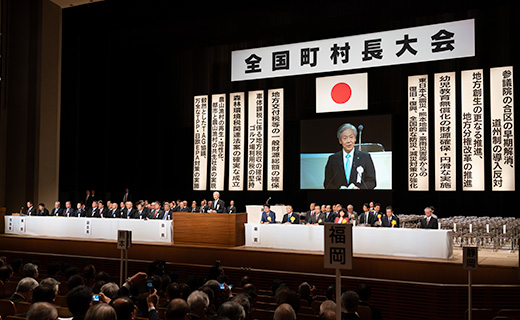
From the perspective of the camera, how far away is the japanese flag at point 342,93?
13.9 m

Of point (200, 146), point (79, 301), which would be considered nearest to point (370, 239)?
point (79, 301)

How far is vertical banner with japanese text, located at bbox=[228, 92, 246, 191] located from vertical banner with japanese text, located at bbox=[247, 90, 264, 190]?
24 cm

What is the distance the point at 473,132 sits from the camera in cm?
1248

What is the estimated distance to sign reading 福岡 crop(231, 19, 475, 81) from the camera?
1245cm

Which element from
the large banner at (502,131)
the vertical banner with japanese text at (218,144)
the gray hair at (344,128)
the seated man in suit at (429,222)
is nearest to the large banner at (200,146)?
the vertical banner with japanese text at (218,144)

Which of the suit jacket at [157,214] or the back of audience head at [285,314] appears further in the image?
the suit jacket at [157,214]

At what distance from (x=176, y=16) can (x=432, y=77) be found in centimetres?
711

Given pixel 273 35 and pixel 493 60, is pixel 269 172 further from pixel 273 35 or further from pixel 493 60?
pixel 493 60

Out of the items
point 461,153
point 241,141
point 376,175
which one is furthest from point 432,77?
point 241,141

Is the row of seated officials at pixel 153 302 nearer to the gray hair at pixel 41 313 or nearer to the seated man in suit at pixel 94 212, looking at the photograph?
the gray hair at pixel 41 313

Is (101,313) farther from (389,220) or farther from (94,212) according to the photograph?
(94,212)

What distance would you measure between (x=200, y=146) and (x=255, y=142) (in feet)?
6.33

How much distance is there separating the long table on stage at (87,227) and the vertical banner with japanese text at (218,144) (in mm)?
5546

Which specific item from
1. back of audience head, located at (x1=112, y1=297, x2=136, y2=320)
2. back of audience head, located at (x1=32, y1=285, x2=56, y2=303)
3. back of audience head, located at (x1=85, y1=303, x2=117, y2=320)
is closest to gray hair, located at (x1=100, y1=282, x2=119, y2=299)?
back of audience head, located at (x1=32, y1=285, x2=56, y2=303)
